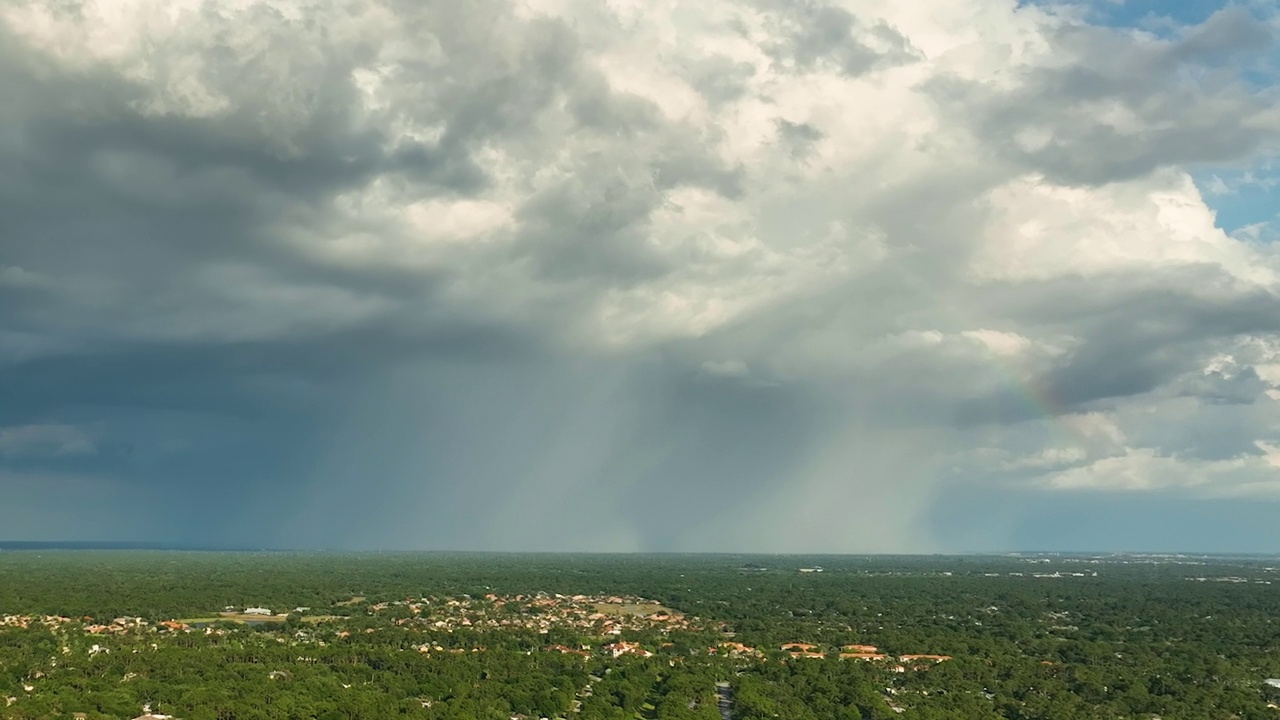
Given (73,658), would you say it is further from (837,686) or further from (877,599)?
(877,599)

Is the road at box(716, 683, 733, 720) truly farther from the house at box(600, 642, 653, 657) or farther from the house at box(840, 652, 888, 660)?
the house at box(840, 652, 888, 660)

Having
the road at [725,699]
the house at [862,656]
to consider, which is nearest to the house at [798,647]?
the house at [862,656]

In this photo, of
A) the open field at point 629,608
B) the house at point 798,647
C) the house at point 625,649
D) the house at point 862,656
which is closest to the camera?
the house at point 625,649

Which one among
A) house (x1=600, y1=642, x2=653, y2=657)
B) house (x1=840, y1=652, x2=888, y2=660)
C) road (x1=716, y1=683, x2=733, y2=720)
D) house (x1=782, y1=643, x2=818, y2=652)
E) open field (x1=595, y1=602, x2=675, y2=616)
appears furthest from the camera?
open field (x1=595, y1=602, x2=675, y2=616)

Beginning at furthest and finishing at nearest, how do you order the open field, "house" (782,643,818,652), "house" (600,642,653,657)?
1. the open field
2. "house" (782,643,818,652)
3. "house" (600,642,653,657)

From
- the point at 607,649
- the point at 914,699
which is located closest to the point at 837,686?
the point at 914,699

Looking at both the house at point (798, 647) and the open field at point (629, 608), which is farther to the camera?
the open field at point (629, 608)

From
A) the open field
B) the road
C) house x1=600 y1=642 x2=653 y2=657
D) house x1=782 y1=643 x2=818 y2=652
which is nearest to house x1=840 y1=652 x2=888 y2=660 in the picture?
house x1=782 y1=643 x2=818 y2=652

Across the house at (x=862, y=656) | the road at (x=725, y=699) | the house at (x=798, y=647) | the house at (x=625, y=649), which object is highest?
the house at (x=625, y=649)

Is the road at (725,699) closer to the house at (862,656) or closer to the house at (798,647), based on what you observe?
the house at (862,656)

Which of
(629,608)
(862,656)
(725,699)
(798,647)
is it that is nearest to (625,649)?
(798,647)

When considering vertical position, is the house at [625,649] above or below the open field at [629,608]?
above
